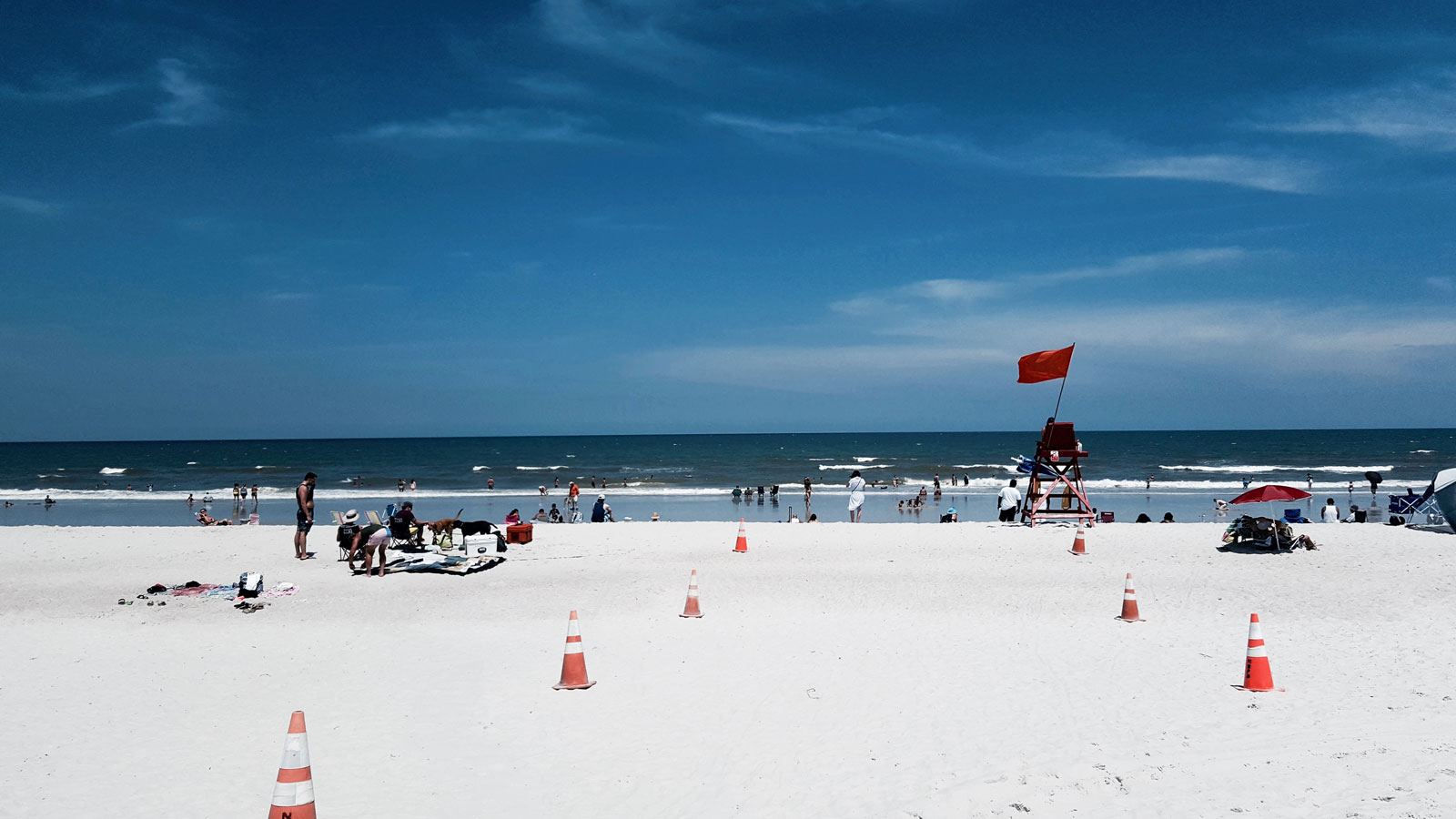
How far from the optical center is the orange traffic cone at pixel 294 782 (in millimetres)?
3973

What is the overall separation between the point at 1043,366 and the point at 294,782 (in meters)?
20.7

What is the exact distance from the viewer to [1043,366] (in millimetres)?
22078

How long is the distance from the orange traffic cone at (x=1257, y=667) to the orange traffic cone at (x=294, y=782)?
24.8 ft

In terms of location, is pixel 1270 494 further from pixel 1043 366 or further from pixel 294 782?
pixel 294 782

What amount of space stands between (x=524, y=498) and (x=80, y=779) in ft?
122

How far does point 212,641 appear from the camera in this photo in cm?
1038

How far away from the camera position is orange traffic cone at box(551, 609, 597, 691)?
823 cm

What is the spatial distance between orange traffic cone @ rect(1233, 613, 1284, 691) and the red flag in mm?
14126

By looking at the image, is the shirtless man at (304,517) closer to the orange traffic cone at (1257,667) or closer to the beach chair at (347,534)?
the beach chair at (347,534)

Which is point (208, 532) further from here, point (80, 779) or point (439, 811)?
point (439, 811)

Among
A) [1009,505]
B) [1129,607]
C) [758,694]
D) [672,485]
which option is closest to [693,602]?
[758,694]

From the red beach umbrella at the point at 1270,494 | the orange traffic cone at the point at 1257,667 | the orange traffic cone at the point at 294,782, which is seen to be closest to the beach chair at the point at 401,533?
the orange traffic cone at the point at 294,782

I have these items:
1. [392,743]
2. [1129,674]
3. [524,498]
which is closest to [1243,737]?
[1129,674]

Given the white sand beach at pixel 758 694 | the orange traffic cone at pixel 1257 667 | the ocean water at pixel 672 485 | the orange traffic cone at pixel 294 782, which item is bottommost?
the ocean water at pixel 672 485
